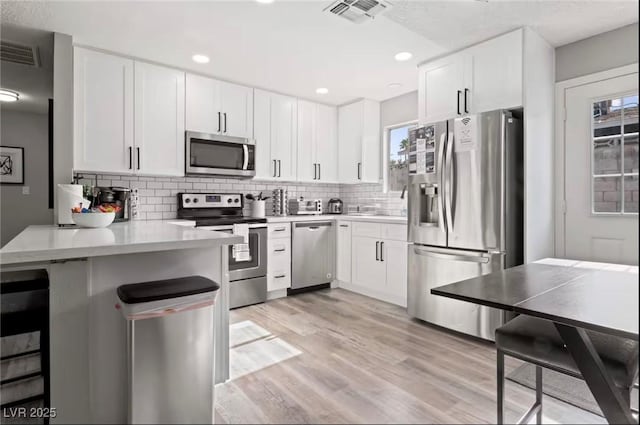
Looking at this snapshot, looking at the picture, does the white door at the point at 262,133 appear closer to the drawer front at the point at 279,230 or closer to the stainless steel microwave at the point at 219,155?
the stainless steel microwave at the point at 219,155

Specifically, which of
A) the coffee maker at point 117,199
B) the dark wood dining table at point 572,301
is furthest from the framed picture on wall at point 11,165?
the dark wood dining table at point 572,301

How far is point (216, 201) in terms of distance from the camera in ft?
12.6

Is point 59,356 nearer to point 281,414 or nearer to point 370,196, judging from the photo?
point 281,414

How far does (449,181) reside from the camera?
2.79 metres

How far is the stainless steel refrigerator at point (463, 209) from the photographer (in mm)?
2547

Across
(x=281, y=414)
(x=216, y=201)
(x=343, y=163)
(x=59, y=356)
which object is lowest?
(x=281, y=414)

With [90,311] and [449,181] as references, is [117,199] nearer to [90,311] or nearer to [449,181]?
[90,311]

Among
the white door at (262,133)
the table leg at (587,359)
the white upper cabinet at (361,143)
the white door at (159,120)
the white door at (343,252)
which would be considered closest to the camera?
the table leg at (587,359)

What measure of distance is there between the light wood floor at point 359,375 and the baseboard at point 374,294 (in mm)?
337

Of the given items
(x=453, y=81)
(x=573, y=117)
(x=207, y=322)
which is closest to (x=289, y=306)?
(x=207, y=322)

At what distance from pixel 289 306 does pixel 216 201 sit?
1.39 m

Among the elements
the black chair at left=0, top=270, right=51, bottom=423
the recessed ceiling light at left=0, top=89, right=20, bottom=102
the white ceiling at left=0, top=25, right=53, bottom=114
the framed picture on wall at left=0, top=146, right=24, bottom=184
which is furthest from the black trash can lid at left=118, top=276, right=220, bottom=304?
the framed picture on wall at left=0, top=146, right=24, bottom=184

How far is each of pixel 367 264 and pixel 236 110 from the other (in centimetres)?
219

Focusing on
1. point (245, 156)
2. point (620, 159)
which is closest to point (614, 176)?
point (620, 159)
